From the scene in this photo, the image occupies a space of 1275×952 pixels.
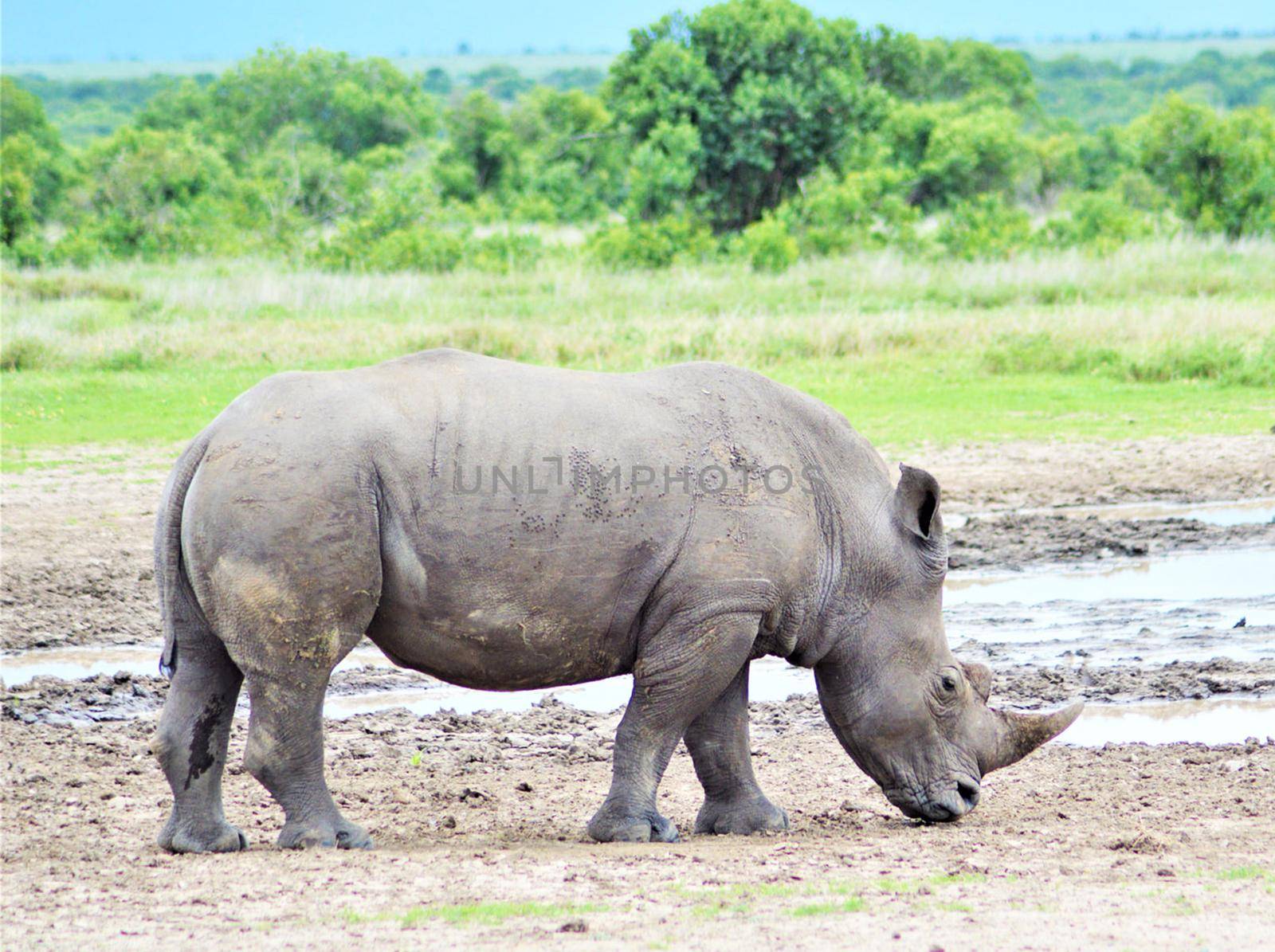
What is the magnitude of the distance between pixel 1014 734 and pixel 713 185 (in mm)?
25695

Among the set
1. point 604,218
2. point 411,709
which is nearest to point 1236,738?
point 411,709

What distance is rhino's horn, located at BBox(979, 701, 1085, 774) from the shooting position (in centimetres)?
614

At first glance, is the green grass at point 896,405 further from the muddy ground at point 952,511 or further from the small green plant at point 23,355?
the muddy ground at point 952,511

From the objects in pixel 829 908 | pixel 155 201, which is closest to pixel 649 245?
pixel 155 201

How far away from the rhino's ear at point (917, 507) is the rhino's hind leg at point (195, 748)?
2.50 m

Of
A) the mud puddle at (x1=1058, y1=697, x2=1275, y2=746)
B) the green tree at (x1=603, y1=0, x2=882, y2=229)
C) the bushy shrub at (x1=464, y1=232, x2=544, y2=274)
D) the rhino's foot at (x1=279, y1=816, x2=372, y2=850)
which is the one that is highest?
the green tree at (x1=603, y1=0, x2=882, y2=229)

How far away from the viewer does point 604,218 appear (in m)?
35.1

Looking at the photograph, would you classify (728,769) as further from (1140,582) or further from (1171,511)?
(1171,511)

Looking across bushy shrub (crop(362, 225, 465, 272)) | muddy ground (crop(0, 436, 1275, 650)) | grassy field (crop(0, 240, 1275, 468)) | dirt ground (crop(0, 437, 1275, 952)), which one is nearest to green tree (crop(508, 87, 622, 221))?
bushy shrub (crop(362, 225, 465, 272))

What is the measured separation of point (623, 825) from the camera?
224 inches

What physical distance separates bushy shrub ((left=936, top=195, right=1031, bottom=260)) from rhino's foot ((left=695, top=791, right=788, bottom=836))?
818 inches

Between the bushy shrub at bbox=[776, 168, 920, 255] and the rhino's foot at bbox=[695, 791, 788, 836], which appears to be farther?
the bushy shrub at bbox=[776, 168, 920, 255]

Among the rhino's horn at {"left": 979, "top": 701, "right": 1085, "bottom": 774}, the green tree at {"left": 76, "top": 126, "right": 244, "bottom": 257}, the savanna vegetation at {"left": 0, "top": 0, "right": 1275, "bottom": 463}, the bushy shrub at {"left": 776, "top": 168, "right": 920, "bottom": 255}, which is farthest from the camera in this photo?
the green tree at {"left": 76, "top": 126, "right": 244, "bottom": 257}

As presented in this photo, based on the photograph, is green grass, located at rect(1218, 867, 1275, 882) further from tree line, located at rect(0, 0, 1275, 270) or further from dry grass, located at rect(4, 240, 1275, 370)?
tree line, located at rect(0, 0, 1275, 270)
